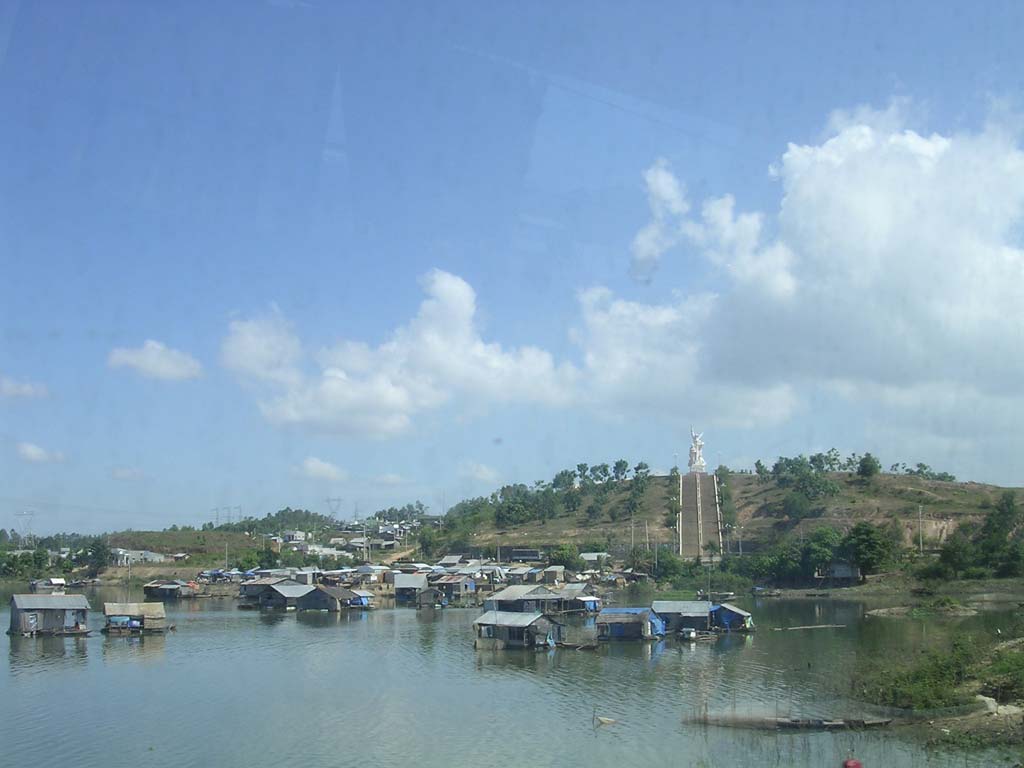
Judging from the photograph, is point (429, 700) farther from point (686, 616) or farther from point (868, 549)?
point (868, 549)

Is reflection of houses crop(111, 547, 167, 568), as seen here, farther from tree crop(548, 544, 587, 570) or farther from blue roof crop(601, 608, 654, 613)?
blue roof crop(601, 608, 654, 613)

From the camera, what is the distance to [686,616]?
23422mm

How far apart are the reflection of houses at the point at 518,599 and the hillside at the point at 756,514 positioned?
18.2 m

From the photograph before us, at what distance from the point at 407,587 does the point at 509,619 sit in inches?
586

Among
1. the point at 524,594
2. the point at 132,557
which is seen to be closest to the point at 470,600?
the point at 524,594

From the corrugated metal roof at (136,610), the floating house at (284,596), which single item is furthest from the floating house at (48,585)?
the corrugated metal roof at (136,610)

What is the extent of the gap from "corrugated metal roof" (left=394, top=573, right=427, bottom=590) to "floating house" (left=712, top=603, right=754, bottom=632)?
50.6 feet

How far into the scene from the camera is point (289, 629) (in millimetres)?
27250

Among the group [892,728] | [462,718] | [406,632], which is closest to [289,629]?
[406,632]

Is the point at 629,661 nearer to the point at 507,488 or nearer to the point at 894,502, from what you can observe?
the point at 894,502

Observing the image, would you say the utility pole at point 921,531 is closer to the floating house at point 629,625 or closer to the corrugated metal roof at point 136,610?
the floating house at point 629,625

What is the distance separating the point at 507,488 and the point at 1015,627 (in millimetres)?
58205

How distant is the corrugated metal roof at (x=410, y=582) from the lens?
36.8 meters

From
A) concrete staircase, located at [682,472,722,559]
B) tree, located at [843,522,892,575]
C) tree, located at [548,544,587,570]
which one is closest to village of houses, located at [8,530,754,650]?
tree, located at [548,544,587,570]
